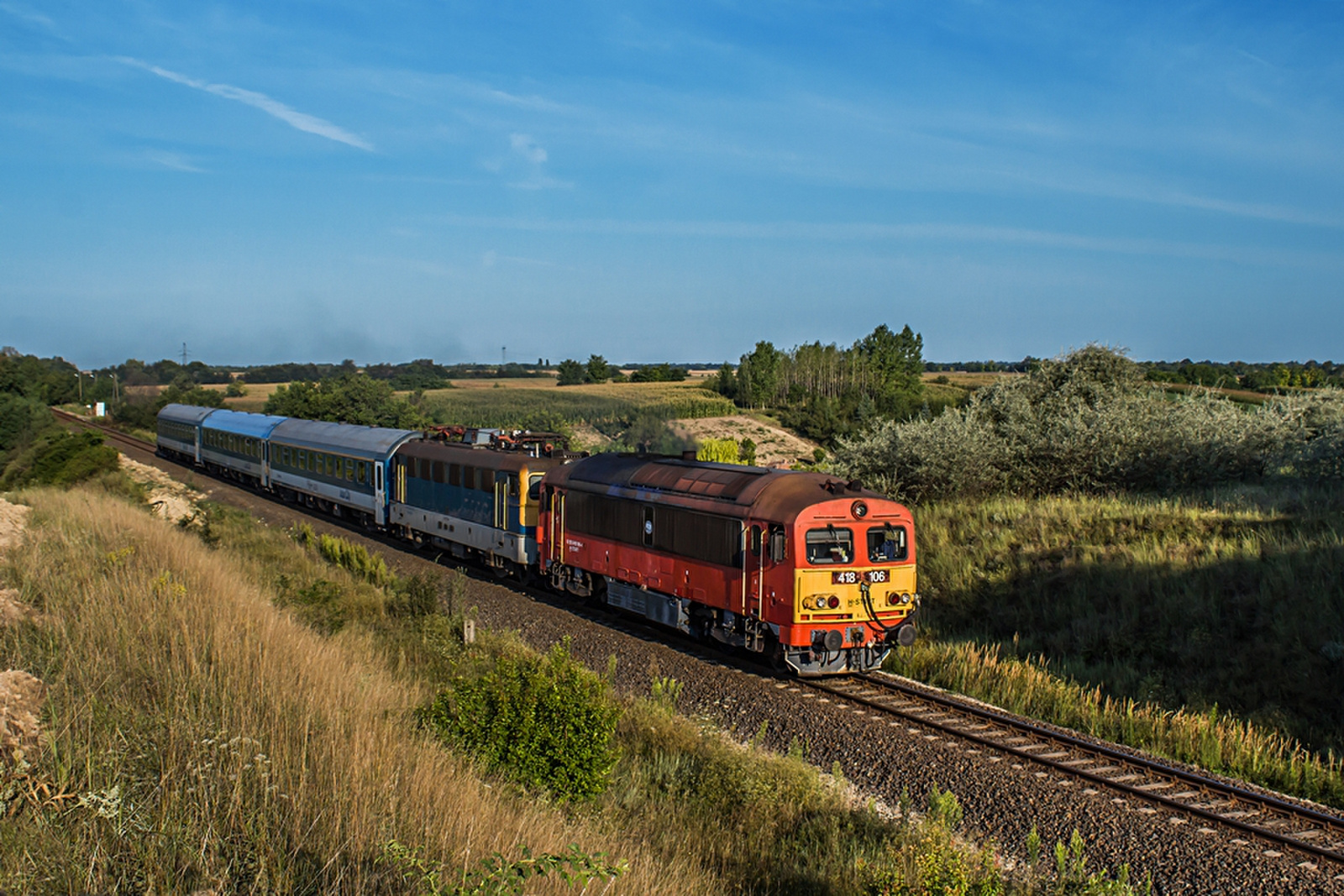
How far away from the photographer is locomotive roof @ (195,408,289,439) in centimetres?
4016

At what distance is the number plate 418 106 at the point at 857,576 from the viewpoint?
1349cm

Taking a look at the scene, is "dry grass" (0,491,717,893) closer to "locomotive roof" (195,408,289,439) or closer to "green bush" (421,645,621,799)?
"green bush" (421,645,621,799)

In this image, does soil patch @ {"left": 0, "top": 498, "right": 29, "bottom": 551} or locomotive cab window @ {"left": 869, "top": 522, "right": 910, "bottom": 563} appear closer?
locomotive cab window @ {"left": 869, "top": 522, "right": 910, "bottom": 563}

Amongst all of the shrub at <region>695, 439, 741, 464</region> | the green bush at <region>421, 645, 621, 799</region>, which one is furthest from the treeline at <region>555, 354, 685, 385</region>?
the green bush at <region>421, 645, 621, 799</region>

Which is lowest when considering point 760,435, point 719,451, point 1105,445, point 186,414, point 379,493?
point 719,451

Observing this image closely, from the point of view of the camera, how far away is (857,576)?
13648 mm

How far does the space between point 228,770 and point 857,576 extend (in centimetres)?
943

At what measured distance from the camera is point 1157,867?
8406 mm

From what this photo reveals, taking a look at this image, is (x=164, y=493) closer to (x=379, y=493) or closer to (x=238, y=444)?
(x=238, y=444)

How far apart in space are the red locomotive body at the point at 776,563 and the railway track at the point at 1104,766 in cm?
81

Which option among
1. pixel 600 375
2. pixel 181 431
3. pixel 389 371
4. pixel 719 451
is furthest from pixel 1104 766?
pixel 389 371

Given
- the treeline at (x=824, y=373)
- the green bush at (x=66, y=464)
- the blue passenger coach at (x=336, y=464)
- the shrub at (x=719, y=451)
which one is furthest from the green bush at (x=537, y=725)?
the treeline at (x=824, y=373)

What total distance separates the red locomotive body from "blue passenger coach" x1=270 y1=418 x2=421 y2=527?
586 inches

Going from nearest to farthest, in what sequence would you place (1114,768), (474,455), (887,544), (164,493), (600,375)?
(1114,768)
(887,544)
(474,455)
(164,493)
(600,375)
